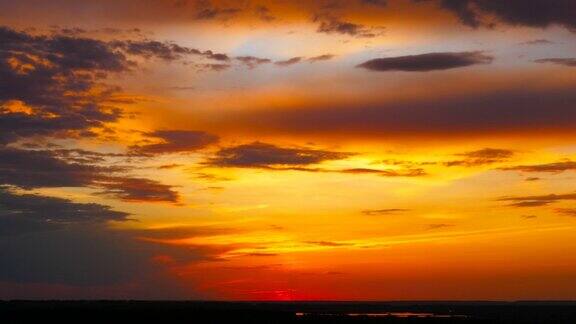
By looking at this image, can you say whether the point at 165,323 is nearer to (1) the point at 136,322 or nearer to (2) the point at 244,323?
(1) the point at 136,322

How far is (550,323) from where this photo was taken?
88.6 meters

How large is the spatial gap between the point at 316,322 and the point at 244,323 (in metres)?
9.57

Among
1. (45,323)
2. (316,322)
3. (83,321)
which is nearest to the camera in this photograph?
(45,323)

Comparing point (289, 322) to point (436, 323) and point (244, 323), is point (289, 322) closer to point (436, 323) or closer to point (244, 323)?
point (244, 323)

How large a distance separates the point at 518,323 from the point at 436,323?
30.4ft

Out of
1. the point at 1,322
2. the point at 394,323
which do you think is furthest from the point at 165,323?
the point at 394,323

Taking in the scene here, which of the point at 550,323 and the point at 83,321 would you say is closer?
the point at 83,321

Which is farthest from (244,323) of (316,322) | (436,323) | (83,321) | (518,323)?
(518,323)

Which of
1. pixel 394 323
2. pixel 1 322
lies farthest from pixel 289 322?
pixel 1 322

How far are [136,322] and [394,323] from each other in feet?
89.9

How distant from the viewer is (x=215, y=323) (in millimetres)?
83312

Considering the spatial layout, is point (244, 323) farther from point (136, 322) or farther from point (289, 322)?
point (136, 322)

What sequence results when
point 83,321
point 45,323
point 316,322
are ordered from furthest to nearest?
point 316,322 < point 83,321 < point 45,323

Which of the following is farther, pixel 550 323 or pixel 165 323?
pixel 550 323
